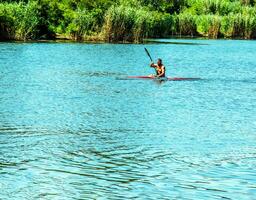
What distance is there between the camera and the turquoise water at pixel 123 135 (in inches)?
511

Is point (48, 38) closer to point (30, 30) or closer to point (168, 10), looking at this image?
point (30, 30)

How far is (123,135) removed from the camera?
18.2 m

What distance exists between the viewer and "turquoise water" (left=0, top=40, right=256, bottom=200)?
13.0 metres

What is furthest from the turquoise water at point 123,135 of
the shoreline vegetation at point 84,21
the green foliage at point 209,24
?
the green foliage at point 209,24

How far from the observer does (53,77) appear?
33.6 meters

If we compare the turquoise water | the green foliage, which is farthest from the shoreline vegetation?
the turquoise water

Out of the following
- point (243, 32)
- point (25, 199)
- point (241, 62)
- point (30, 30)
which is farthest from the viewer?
point (243, 32)

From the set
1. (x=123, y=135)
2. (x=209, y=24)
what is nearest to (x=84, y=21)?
(x=209, y=24)

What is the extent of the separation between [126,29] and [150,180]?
50443 millimetres

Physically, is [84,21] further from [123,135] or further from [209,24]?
[123,135]

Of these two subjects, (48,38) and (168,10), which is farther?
(168,10)

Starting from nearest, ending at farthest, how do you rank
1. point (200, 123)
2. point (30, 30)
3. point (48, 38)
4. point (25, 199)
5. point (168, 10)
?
point (25, 199)
point (200, 123)
point (30, 30)
point (48, 38)
point (168, 10)

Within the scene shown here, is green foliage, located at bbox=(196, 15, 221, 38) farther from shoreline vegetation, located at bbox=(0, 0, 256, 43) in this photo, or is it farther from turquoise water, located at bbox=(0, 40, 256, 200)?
turquoise water, located at bbox=(0, 40, 256, 200)

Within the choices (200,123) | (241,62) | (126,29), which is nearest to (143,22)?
(126,29)
